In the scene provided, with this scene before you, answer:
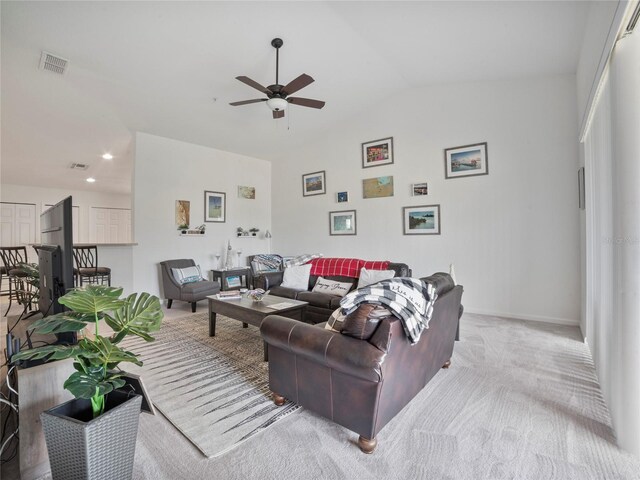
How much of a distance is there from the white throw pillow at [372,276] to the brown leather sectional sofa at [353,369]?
1720mm

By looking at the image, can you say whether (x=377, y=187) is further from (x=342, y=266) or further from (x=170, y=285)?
(x=170, y=285)

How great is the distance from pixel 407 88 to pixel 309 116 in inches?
67.8

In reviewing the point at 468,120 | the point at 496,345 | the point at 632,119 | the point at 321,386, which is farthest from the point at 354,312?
the point at 468,120

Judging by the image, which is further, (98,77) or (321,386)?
(98,77)

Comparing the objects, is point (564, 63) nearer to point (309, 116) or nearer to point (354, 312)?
point (309, 116)

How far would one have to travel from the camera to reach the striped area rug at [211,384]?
1809 mm

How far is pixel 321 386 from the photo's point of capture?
1771 millimetres

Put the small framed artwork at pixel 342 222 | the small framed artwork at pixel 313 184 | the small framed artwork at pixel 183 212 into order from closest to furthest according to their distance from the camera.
A: the small framed artwork at pixel 183 212
the small framed artwork at pixel 342 222
the small framed artwork at pixel 313 184

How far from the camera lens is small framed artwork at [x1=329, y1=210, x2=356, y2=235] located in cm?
569

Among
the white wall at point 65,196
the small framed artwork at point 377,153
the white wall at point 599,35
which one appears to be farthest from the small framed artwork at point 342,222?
the white wall at point 65,196

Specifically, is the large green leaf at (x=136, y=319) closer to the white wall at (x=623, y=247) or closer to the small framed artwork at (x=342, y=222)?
the white wall at (x=623, y=247)

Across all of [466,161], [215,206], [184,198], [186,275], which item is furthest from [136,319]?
[215,206]

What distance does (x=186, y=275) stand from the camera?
5016mm

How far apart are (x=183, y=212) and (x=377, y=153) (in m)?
3.64
